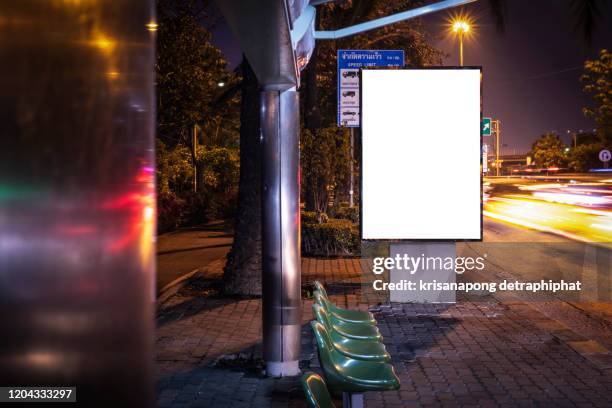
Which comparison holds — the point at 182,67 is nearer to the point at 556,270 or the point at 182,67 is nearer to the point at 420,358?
the point at 556,270

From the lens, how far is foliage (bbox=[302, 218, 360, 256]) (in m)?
17.0


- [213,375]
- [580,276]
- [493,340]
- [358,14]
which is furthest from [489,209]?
[213,375]

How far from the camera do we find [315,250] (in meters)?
17.3

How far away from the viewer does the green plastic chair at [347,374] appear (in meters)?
4.56

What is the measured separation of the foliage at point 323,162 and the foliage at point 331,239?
1206mm

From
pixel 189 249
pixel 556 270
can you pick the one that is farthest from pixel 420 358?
pixel 189 249

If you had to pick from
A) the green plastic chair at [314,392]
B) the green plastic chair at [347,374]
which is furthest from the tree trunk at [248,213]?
the green plastic chair at [314,392]

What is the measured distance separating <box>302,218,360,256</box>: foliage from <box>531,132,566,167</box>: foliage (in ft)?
232

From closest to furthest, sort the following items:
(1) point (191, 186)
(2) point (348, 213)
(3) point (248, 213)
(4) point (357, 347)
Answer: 1. (4) point (357, 347)
2. (3) point (248, 213)
3. (2) point (348, 213)
4. (1) point (191, 186)

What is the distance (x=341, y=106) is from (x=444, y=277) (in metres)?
4.29

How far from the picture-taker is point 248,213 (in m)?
11.4

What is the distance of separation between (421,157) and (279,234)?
4052 mm

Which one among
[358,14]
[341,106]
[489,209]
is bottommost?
[489,209]

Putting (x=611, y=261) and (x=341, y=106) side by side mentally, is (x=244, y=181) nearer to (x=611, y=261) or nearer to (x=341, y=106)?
(x=341, y=106)
